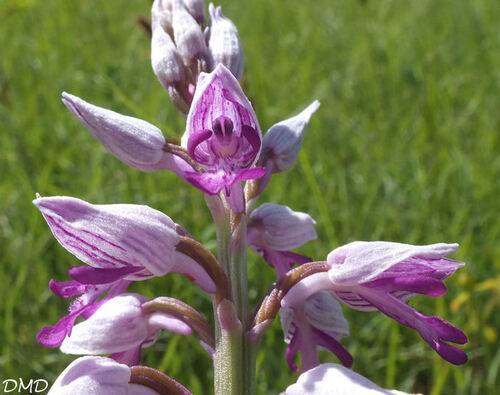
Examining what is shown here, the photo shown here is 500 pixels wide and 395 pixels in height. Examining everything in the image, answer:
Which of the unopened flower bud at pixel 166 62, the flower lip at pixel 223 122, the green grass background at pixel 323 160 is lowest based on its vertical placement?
the green grass background at pixel 323 160

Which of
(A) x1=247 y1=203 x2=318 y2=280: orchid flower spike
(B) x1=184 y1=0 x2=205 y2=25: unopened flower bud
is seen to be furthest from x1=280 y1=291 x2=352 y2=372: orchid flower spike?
(B) x1=184 y1=0 x2=205 y2=25: unopened flower bud

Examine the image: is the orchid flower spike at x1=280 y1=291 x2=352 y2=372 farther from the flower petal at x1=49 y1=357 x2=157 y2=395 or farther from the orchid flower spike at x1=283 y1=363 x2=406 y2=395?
the flower petal at x1=49 y1=357 x2=157 y2=395

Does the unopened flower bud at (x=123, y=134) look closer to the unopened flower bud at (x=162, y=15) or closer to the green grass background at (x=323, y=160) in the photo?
the unopened flower bud at (x=162, y=15)

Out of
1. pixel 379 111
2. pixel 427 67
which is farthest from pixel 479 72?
pixel 379 111

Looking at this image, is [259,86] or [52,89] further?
[52,89]

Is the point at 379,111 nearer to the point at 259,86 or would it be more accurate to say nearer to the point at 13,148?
the point at 259,86

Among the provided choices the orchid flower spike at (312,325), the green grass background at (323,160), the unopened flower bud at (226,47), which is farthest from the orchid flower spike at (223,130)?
the green grass background at (323,160)

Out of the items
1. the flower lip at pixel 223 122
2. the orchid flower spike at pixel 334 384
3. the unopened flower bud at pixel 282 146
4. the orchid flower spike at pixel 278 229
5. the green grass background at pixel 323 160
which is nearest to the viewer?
the orchid flower spike at pixel 334 384

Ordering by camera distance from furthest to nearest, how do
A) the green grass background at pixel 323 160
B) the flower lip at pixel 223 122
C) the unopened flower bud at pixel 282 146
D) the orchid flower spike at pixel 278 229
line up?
the green grass background at pixel 323 160
the orchid flower spike at pixel 278 229
the unopened flower bud at pixel 282 146
the flower lip at pixel 223 122

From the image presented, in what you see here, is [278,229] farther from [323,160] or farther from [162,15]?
[323,160]
